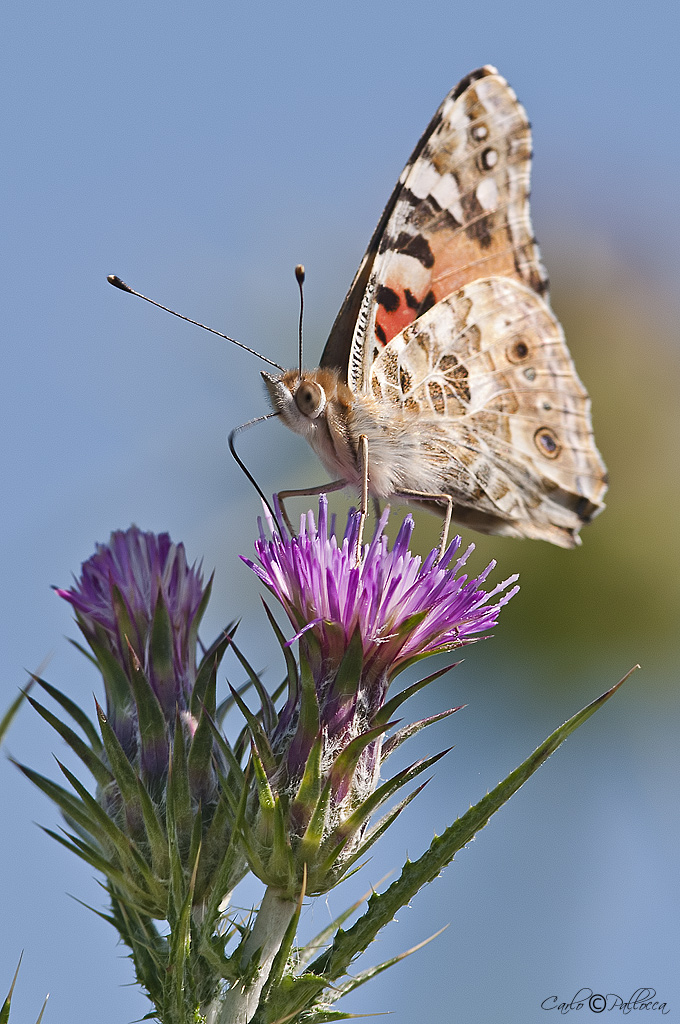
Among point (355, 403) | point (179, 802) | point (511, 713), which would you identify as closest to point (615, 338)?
point (511, 713)

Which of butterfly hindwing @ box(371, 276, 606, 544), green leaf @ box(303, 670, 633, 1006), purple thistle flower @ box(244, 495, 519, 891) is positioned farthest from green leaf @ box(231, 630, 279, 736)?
butterfly hindwing @ box(371, 276, 606, 544)

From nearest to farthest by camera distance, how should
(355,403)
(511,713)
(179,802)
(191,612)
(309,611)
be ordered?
(179,802) → (309,611) → (191,612) → (355,403) → (511,713)

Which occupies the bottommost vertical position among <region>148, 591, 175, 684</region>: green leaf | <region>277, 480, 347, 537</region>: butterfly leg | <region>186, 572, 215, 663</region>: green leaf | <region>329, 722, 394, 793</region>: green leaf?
<region>329, 722, 394, 793</region>: green leaf

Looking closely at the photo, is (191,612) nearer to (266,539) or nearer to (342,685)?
(266,539)

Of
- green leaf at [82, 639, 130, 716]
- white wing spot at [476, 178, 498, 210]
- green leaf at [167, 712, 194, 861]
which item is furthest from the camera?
white wing spot at [476, 178, 498, 210]

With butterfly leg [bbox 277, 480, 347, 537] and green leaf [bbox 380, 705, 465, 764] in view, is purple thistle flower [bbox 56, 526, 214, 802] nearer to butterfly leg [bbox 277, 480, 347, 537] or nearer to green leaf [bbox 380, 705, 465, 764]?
butterfly leg [bbox 277, 480, 347, 537]

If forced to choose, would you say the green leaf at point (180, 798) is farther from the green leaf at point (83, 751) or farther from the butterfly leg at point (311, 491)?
the butterfly leg at point (311, 491)
